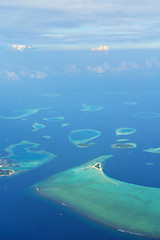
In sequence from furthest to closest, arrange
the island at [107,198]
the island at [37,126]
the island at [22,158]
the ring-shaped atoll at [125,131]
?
the island at [37,126]
the ring-shaped atoll at [125,131]
the island at [22,158]
the island at [107,198]

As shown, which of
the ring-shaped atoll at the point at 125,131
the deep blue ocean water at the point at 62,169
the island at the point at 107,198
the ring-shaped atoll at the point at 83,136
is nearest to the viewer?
the deep blue ocean water at the point at 62,169

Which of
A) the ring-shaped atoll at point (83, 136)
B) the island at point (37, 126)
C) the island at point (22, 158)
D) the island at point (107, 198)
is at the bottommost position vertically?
the island at point (37, 126)

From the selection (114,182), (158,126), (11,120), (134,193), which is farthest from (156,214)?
(11,120)

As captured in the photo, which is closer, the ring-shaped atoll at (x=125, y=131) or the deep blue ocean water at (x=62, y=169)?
the deep blue ocean water at (x=62, y=169)

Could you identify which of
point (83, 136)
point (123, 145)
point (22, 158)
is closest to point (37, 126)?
point (83, 136)

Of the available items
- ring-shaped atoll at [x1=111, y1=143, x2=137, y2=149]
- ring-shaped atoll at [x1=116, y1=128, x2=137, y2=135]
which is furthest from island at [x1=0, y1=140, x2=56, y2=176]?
ring-shaped atoll at [x1=116, y1=128, x2=137, y2=135]

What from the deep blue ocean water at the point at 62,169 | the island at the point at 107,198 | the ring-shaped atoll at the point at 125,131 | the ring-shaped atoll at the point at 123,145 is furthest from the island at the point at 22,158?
the ring-shaped atoll at the point at 125,131

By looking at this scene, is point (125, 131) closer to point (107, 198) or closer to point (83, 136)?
point (83, 136)

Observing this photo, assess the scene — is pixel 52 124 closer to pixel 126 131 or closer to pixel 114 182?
pixel 126 131

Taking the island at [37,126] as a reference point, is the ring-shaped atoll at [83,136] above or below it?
above

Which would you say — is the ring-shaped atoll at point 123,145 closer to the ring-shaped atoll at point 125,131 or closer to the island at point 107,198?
the ring-shaped atoll at point 125,131
